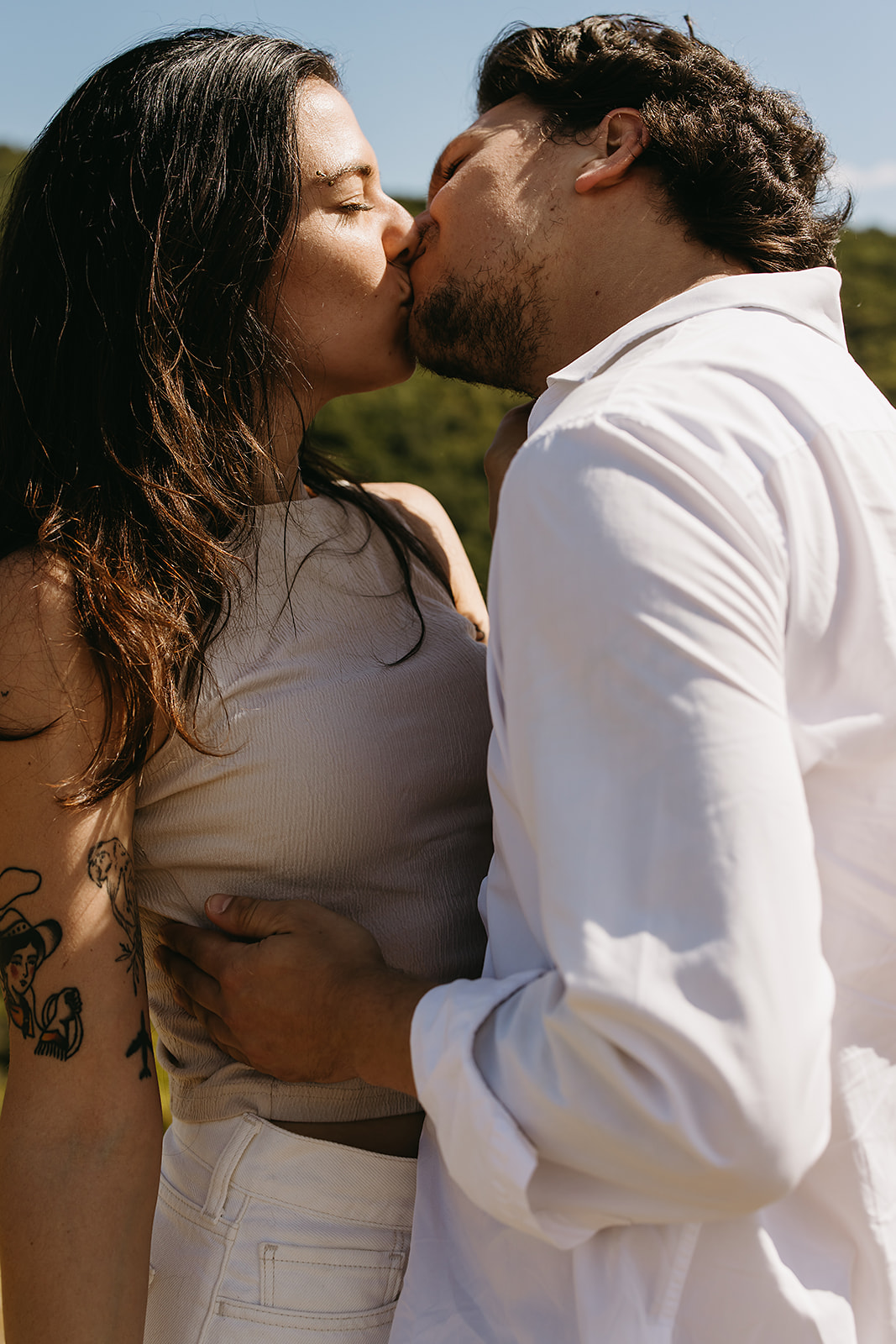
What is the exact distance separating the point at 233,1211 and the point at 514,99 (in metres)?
2.35

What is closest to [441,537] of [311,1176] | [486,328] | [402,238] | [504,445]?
[504,445]

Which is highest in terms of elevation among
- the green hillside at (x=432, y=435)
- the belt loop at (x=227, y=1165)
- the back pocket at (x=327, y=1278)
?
the belt loop at (x=227, y=1165)

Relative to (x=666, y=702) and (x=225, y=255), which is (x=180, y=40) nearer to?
(x=225, y=255)

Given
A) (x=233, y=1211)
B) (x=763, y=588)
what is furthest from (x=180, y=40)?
(x=233, y=1211)

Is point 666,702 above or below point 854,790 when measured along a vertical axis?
above

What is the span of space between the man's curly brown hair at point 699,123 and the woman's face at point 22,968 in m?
1.82

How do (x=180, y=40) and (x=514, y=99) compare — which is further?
(x=514, y=99)

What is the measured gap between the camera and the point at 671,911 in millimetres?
1077

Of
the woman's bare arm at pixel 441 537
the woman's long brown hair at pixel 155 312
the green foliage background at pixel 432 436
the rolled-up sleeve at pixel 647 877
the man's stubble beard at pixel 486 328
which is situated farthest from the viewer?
the green foliage background at pixel 432 436

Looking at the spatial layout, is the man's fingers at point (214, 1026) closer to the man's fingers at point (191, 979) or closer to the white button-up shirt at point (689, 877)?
the man's fingers at point (191, 979)

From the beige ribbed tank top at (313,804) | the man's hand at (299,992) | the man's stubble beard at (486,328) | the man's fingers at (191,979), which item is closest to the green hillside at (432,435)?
the man's stubble beard at (486,328)

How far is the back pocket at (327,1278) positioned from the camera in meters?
1.65

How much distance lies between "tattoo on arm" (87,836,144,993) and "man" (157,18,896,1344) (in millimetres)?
110

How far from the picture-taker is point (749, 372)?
1.34m
